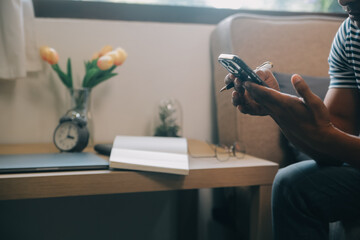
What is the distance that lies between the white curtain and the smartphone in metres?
0.79

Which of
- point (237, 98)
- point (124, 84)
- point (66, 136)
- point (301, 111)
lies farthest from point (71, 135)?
point (301, 111)

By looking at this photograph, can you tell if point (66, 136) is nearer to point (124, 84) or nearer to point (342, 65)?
point (124, 84)

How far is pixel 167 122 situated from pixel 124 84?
9.6 inches

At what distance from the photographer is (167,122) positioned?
1.17 metres

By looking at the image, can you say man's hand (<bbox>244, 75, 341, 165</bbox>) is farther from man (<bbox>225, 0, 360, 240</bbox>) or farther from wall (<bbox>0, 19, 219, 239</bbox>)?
wall (<bbox>0, 19, 219, 239</bbox>)

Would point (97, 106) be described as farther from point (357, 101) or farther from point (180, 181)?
point (357, 101)

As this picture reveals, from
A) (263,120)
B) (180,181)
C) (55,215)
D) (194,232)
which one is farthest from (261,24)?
(55,215)

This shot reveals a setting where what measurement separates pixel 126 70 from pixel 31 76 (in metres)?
0.35

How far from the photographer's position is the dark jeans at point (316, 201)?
0.61 m

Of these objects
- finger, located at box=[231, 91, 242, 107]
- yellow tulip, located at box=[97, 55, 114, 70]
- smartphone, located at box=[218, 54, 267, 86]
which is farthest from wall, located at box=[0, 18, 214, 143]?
smartphone, located at box=[218, 54, 267, 86]

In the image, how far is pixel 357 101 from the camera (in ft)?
2.35

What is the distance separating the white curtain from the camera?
101cm

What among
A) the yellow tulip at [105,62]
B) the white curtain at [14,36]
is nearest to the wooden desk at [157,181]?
the yellow tulip at [105,62]

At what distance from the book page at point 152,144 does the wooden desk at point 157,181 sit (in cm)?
5
